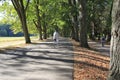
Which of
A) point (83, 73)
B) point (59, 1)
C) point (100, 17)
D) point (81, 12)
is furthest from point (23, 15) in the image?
point (100, 17)

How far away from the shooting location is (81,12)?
25.5 m

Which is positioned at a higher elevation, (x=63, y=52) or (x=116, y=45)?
(x=116, y=45)

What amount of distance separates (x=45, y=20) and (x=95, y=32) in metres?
10.9

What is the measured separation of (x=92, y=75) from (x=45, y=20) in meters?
53.1

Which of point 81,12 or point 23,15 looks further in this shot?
point 23,15

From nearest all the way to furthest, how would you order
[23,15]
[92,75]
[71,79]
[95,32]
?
[71,79] → [92,75] → [23,15] → [95,32]

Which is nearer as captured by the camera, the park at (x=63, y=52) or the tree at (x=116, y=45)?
the tree at (x=116, y=45)

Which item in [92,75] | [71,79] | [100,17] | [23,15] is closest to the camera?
[71,79]

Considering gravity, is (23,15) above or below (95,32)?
above

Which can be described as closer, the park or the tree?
the tree

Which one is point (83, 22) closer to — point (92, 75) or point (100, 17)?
point (92, 75)

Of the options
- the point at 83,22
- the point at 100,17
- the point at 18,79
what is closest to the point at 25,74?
the point at 18,79

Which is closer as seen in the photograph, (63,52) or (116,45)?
(116,45)

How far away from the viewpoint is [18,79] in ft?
32.3
